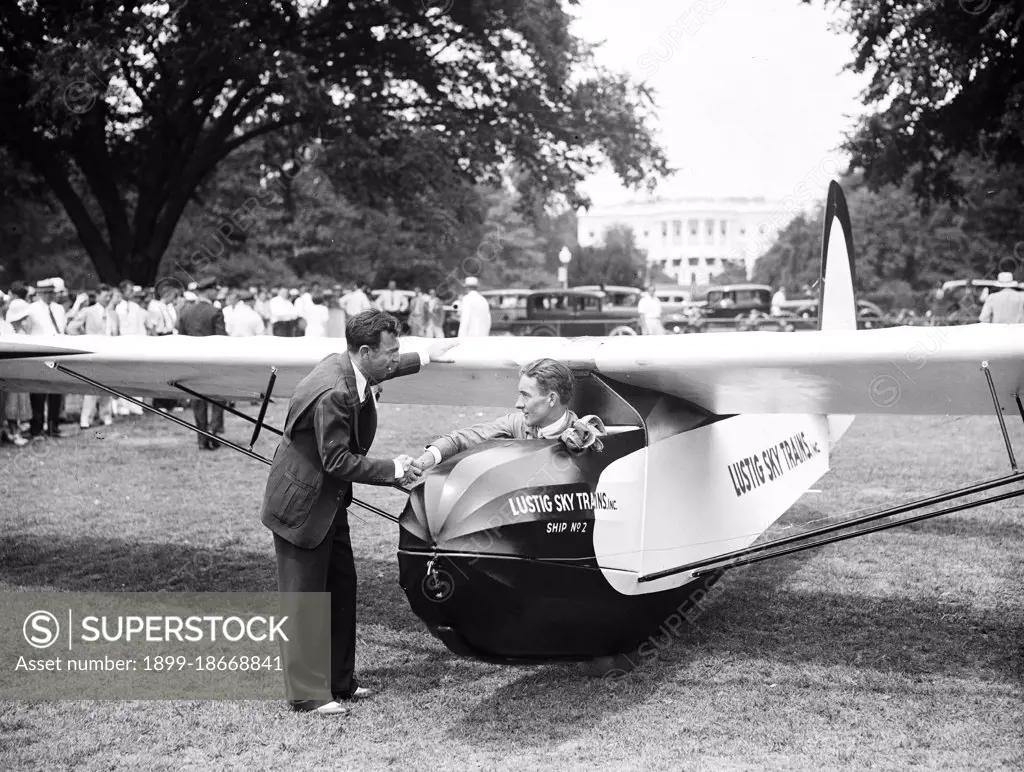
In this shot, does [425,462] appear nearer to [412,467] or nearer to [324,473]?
[412,467]

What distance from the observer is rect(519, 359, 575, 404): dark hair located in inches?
208

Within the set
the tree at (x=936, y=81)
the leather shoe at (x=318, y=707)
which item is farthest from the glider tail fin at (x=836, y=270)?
the tree at (x=936, y=81)

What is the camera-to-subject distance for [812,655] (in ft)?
20.6

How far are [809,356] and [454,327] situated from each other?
30308 millimetres

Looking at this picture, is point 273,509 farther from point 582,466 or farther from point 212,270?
point 212,270

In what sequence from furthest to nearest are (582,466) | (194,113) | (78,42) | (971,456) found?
(194,113) → (78,42) → (971,456) → (582,466)

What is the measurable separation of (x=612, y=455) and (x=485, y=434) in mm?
712

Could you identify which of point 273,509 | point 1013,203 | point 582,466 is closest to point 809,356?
point 582,466

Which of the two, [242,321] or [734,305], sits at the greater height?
[734,305]

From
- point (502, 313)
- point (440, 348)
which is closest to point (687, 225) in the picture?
point (502, 313)

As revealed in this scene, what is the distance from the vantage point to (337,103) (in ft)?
88.5

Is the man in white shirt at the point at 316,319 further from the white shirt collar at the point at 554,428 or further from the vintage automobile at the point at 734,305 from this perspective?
the white shirt collar at the point at 554,428

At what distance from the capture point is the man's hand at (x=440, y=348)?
5.86 meters

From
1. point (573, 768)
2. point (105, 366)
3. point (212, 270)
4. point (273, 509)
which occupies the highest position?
point (212, 270)
